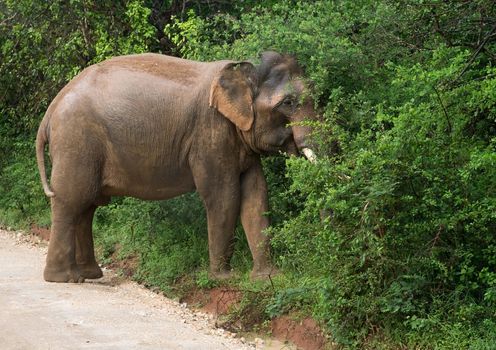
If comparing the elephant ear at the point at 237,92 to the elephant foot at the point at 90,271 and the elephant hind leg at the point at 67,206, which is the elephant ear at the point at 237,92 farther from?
the elephant foot at the point at 90,271

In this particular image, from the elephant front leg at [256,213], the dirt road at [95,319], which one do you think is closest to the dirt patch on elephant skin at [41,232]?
the dirt road at [95,319]

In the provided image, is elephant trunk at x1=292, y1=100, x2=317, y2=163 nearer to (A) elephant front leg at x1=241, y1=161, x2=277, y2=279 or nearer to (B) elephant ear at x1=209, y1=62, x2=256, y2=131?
(B) elephant ear at x1=209, y1=62, x2=256, y2=131

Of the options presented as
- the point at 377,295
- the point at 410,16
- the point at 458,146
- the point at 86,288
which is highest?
the point at 410,16

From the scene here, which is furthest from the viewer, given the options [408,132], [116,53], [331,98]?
[116,53]

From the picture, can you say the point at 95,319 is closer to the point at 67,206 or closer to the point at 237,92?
the point at 67,206

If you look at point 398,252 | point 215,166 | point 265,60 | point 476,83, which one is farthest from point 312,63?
point 398,252

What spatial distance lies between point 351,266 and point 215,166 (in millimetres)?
2879

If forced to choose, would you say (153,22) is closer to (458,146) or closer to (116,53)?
(116,53)

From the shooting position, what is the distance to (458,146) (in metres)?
8.08

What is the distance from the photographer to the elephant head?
10148 mm

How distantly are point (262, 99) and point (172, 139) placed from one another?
1.08 m

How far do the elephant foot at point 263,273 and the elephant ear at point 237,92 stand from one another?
1364 mm

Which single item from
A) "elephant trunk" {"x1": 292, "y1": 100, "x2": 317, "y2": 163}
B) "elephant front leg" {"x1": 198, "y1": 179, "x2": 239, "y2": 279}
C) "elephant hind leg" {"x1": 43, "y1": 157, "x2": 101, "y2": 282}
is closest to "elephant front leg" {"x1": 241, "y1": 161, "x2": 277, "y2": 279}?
"elephant front leg" {"x1": 198, "y1": 179, "x2": 239, "y2": 279}

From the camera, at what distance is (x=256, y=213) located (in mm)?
10344
